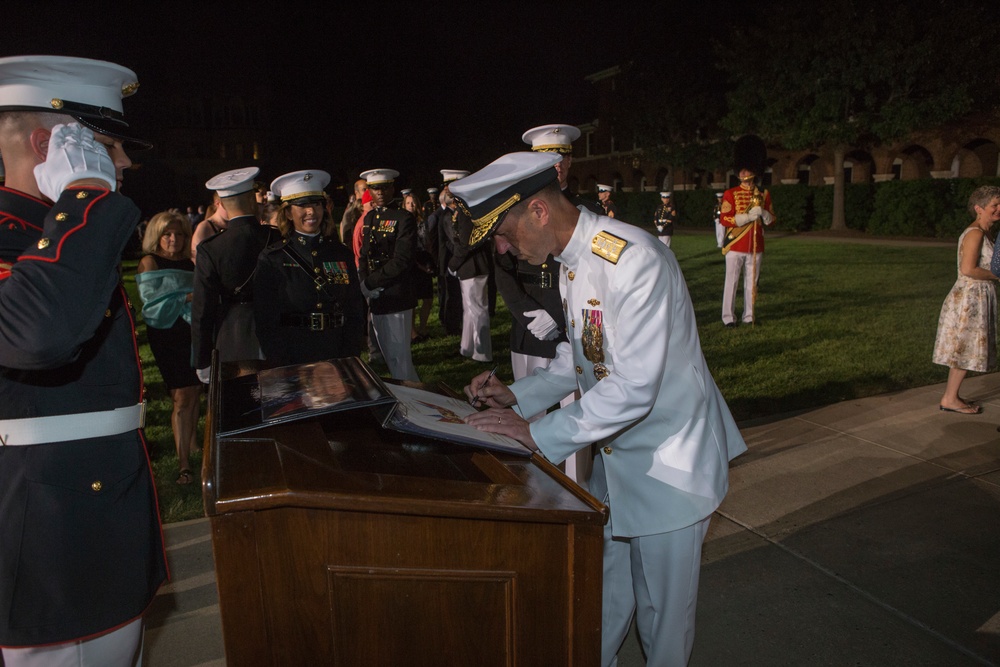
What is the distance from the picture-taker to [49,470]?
1.71 m

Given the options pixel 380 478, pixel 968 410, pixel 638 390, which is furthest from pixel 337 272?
pixel 968 410

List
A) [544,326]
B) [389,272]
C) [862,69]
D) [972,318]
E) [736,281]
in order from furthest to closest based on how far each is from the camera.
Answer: [862,69], [736,281], [389,272], [972,318], [544,326]

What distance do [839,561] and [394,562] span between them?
3031 mm

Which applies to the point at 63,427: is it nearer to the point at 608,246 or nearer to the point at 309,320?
the point at 608,246

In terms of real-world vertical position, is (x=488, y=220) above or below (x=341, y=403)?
above

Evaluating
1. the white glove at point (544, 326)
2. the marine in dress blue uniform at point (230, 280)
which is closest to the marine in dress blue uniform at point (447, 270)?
the marine in dress blue uniform at point (230, 280)

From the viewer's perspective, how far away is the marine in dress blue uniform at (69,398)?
155cm

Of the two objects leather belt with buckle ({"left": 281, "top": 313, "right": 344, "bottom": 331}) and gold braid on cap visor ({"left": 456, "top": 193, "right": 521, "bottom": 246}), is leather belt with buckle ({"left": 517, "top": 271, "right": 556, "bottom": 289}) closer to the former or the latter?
leather belt with buckle ({"left": 281, "top": 313, "right": 344, "bottom": 331})

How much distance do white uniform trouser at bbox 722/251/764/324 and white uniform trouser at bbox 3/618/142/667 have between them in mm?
9272

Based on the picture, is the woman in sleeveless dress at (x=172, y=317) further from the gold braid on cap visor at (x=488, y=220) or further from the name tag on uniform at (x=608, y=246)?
the name tag on uniform at (x=608, y=246)

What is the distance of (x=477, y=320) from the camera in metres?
8.59

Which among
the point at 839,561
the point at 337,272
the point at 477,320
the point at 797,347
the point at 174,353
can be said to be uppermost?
the point at 337,272

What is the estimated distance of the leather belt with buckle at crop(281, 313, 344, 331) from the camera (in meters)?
4.49

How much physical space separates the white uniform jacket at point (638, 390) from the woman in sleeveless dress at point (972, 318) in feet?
15.3
